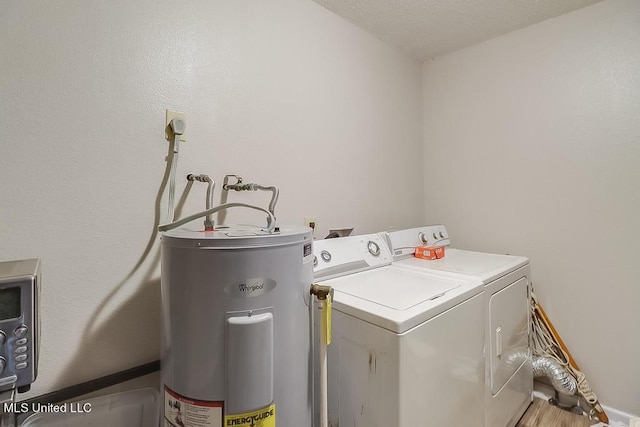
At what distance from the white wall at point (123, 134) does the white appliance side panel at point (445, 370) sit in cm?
86

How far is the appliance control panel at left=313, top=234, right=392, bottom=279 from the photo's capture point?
1341 millimetres

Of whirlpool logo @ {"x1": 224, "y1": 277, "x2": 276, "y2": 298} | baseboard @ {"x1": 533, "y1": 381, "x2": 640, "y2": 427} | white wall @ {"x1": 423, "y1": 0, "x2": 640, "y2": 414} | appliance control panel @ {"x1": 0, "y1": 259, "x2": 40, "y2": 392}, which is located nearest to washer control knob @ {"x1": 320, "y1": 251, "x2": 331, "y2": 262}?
whirlpool logo @ {"x1": 224, "y1": 277, "x2": 276, "y2": 298}

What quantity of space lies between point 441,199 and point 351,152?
98cm

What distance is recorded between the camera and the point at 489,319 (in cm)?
130

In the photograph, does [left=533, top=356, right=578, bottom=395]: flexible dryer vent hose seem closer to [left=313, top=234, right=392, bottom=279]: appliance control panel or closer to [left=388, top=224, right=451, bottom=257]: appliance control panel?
[left=388, top=224, right=451, bottom=257]: appliance control panel

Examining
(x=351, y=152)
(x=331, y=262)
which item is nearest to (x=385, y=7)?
(x=351, y=152)

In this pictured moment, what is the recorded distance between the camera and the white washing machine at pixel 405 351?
2.91 ft

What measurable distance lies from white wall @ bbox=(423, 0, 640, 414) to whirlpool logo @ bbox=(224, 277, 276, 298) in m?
1.93

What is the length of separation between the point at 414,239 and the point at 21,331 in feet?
5.79

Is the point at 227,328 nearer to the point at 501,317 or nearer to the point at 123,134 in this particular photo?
the point at 123,134

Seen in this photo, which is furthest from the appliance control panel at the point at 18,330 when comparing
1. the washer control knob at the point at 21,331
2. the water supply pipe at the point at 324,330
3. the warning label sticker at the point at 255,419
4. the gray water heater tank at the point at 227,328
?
the water supply pipe at the point at 324,330

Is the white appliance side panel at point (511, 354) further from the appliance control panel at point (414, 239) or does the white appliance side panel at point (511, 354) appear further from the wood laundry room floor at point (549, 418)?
the appliance control panel at point (414, 239)

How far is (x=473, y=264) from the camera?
1.58m

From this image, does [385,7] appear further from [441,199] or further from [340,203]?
[441,199]
